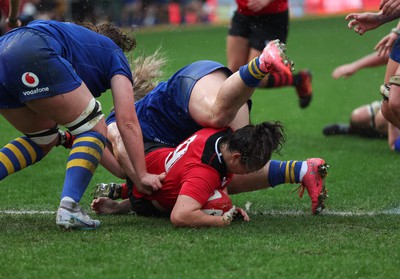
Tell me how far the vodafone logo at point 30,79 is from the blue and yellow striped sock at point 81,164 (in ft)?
1.29

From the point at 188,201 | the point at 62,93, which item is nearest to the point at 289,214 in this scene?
the point at 188,201

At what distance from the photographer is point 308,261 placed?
3.79 metres

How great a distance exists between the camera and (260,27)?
26.7 ft

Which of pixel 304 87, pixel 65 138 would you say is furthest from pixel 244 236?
pixel 304 87

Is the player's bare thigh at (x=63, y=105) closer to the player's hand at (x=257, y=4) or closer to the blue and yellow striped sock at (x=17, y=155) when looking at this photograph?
the blue and yellow striped sock at (x=17, y=155)

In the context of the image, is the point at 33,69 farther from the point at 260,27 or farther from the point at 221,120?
the point at 260,27

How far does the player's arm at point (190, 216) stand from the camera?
4449 millimetres

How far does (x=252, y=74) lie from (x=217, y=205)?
2.46 ft

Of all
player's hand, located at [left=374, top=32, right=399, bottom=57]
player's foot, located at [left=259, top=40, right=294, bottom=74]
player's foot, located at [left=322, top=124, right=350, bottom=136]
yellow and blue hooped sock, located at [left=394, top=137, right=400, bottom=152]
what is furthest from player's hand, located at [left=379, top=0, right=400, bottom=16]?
player's foot, located at [left=322, top=124, right=350, bottom=136]

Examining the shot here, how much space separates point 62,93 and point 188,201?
879 mm

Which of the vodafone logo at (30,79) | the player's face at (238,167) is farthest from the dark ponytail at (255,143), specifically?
the vodafone logo at (30,79)

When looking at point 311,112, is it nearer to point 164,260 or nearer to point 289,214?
point 289,214

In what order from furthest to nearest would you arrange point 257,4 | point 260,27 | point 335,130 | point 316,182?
point 335,130
point 260,27
point 257,4
point 316,182

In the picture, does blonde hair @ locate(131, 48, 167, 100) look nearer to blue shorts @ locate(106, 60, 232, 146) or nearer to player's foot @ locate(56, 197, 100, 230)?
blue shorts @ locate(106, 60, 232, 146)
